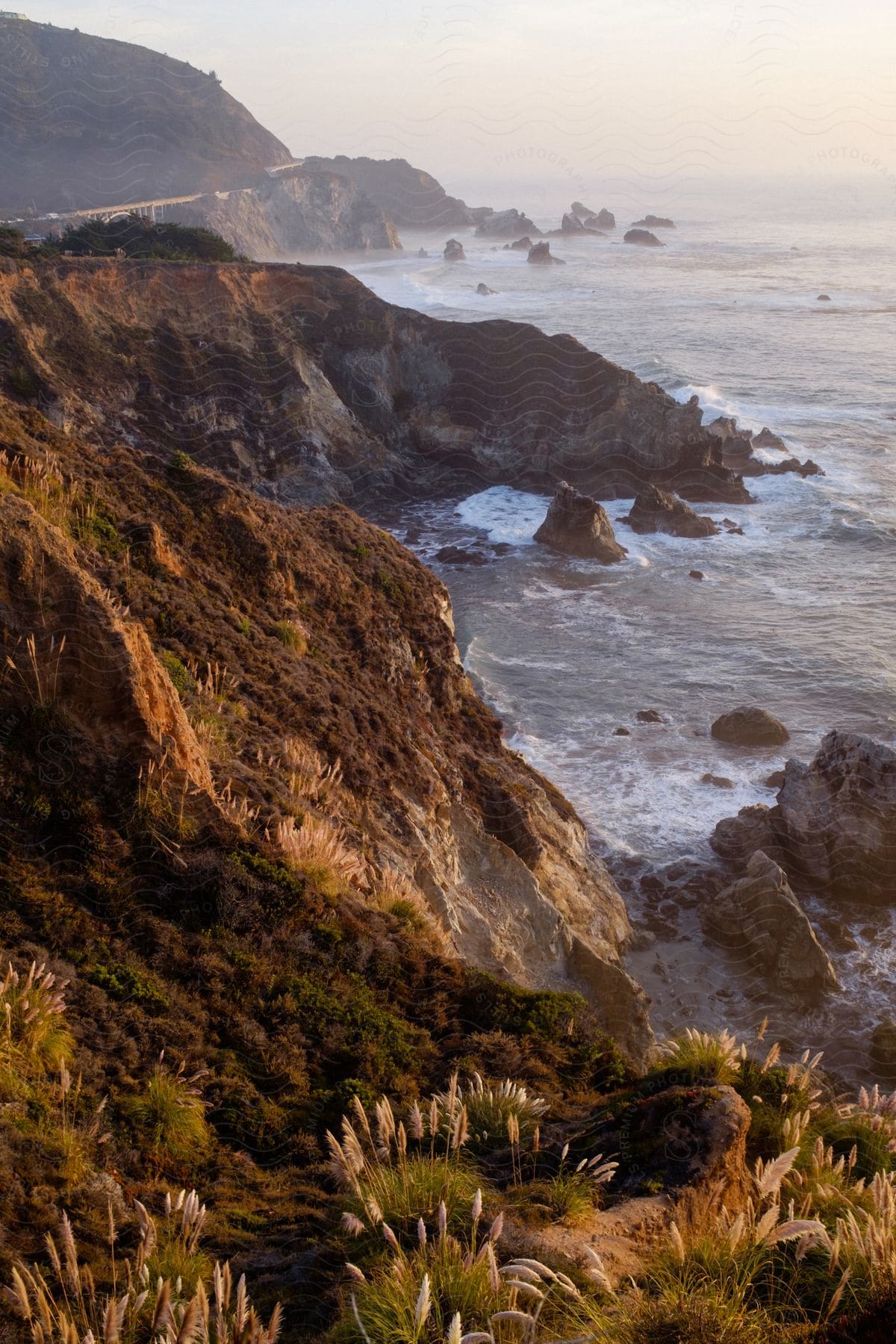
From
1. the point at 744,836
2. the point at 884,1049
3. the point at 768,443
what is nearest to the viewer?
the point at 884,1049

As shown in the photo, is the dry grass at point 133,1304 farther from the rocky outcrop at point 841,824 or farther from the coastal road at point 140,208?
the coastal road at point 140,208

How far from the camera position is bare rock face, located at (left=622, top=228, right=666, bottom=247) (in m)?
109

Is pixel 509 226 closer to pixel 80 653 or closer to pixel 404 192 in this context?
pixel 404 192

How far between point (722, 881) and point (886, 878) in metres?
2.78

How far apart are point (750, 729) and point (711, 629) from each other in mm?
6400

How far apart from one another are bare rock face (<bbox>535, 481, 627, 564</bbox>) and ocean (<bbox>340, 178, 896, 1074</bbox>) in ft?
1.97

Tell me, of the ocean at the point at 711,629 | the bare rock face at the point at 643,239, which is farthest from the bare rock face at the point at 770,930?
the bare rock face at the point at 643,239

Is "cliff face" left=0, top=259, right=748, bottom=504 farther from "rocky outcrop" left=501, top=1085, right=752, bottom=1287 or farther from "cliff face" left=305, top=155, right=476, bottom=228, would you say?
"cliff face" left=305, top=155, right=476, bottom=228

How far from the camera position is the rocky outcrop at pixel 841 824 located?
15773 mm

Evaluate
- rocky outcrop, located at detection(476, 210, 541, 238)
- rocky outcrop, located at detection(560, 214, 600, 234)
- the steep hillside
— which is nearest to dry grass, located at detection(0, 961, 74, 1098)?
the steep hillside

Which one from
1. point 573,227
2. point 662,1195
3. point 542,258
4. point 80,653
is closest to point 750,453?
point 80,653

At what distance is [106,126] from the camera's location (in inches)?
4021

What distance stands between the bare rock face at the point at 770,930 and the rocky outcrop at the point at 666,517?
1981 cm

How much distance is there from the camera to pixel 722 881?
1612 cm
